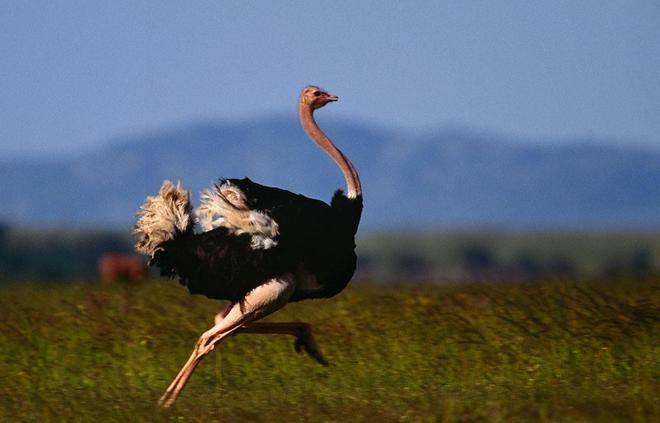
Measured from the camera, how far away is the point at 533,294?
45.6 ft

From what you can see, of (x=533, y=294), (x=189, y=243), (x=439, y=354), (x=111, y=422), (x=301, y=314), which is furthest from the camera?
(x=301, y=314)

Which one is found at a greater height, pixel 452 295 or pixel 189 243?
pixel 189 243

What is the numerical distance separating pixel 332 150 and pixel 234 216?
3.15 ft

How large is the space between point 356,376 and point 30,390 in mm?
2260

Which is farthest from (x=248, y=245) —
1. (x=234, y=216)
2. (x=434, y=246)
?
(x=434, y=246)

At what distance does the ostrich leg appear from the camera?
10.6 metres

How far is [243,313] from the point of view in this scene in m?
10.8

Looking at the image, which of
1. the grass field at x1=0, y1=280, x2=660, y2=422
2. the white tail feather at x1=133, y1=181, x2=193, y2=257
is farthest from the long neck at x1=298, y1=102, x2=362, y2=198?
the grass field at x1=0, y1=280, x2=660, y2=422

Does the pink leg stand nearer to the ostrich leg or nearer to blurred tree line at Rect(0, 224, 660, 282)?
the ostrich leg

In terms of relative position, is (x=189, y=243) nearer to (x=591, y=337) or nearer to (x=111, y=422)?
(x=111, y=422)

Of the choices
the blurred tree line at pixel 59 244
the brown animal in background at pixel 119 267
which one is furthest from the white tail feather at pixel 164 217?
the blurred tree line at pixel 59 244

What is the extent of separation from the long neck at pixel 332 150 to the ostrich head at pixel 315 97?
0.12ft

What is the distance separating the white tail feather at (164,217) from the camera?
10.9 meters

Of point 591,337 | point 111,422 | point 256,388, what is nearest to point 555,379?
point 591,337
